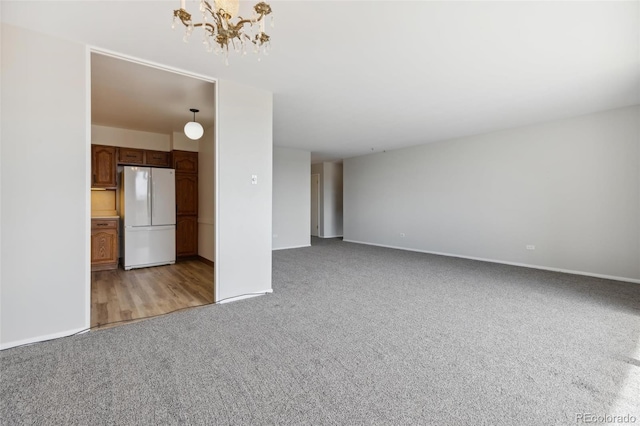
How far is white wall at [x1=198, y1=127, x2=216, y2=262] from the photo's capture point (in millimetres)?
5355

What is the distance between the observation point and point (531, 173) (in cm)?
513

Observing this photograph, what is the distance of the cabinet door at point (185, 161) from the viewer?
5.70 metres

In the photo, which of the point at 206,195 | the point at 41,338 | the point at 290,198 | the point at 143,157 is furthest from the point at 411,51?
the point at 290,198

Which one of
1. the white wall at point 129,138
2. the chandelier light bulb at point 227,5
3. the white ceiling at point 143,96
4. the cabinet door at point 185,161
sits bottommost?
the cabinet door at point 185,161

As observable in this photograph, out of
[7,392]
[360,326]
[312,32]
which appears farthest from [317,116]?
[7,392]

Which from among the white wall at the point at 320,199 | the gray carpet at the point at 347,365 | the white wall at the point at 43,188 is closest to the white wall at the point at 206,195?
the gray carpet at the point at 347,365

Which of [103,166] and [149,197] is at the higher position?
[103,166]

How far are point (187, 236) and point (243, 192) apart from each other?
10.3 ft

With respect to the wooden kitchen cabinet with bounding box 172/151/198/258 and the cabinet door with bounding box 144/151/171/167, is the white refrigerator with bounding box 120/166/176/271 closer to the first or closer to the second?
the wooden kitchen cabinet with bounding box 172/151/198/258

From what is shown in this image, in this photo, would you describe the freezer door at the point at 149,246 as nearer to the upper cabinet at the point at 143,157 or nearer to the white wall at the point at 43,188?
the upper cabinet at the point at 143,157

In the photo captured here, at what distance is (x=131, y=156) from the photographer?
5.39m

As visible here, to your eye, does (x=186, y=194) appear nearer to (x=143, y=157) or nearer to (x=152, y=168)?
(x=152, y=168)

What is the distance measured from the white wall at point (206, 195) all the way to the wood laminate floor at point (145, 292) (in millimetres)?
588

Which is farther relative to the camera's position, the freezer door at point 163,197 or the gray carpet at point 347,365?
the freezer door at point 163,197
